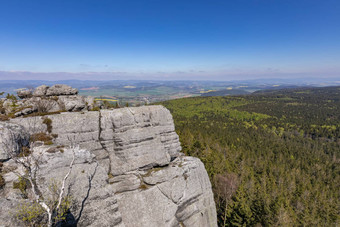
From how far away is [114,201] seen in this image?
20125 millimetres

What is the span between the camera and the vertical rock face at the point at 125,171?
18406 millimetres

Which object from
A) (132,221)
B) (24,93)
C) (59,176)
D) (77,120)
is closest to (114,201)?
(132,221)

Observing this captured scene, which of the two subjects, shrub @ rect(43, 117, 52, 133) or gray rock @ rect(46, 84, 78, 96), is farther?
gray rock @ rect(46, 84, 78, 96)

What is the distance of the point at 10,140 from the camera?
659 inches

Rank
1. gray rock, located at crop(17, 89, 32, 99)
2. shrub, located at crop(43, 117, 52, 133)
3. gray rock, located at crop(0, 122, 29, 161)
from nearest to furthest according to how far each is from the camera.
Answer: gray rock, located at crop(0, 122, 29, 161)
shrub, located at crop(43, 117, 52, 133)
gray rock, located at crop(17, 89, 32, 99)

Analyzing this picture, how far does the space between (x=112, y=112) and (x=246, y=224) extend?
102 feet

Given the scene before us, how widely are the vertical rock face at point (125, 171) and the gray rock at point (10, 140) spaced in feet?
4.20

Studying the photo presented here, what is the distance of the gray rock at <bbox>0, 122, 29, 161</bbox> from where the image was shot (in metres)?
16.3

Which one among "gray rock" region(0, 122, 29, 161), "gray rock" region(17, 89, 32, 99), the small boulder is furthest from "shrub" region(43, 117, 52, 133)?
"gray rock" region(17, 89, 32, 99)

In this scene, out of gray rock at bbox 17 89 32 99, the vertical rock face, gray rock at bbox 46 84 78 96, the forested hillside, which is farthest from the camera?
the forested hillside

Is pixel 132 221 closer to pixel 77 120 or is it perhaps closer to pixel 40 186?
pixel 40 186

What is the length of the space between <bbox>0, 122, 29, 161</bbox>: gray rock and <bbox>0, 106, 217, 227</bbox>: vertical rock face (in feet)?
4.20

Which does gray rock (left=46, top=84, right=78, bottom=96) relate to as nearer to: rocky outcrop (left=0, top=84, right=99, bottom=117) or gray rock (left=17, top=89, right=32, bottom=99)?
rocky outcrop (left=0, top=84, right=99, bottom=117)

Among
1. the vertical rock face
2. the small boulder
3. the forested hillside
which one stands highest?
the small boulder
